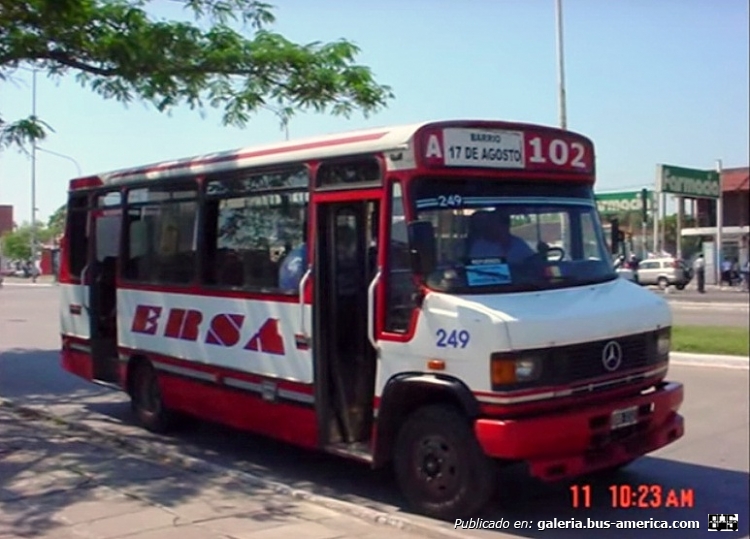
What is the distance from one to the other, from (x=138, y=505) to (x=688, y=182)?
34.7 m

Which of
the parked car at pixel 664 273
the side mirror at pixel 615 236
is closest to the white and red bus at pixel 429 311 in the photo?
the side mirror at pixel 615 236

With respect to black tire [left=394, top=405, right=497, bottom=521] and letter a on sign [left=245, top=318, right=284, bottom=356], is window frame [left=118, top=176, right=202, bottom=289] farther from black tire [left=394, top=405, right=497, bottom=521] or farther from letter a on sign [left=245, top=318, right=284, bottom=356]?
black tire [left=394, top=405, right=497, bottom=521]

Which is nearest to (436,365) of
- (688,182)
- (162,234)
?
(162,234)

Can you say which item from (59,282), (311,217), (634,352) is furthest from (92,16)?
(634,352)

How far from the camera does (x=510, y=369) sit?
20.4 feet

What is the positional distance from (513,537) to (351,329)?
6.98ft

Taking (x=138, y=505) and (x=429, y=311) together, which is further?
(x=138, y=505)

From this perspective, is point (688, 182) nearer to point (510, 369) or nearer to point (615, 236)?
point (615, 236)

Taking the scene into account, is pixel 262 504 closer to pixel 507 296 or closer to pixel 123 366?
pixel 507 296

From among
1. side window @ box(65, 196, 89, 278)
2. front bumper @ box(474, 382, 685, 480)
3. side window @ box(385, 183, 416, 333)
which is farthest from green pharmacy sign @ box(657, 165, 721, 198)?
side window @ box(385, 183, 416, 333)

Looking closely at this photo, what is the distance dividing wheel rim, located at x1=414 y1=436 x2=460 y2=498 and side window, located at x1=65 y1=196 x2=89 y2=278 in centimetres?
623

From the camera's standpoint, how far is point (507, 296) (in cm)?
664

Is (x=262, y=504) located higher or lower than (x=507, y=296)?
lower

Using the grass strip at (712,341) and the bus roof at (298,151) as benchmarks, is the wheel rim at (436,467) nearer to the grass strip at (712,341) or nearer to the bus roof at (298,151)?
the bus roof at (298,151)
